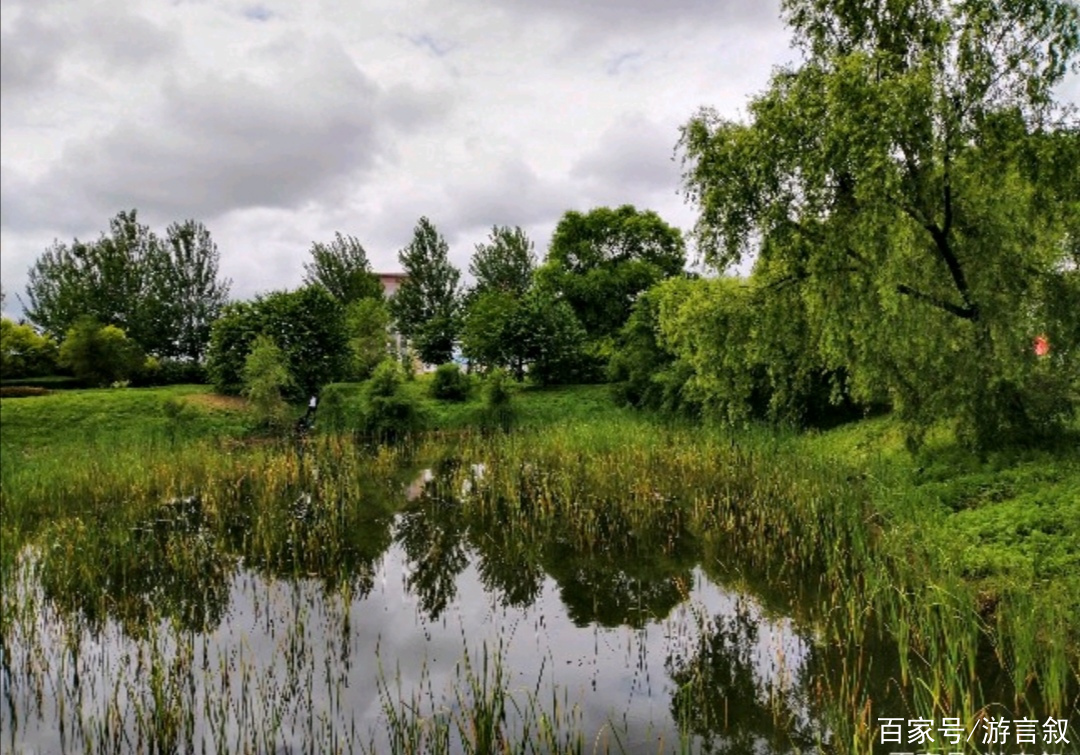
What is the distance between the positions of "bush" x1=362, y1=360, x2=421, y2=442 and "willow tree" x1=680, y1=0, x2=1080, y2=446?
1435 cm

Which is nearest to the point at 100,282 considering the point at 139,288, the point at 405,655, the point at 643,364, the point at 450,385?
the point at 139,288

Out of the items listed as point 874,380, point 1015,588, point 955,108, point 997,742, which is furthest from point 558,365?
point 997,742

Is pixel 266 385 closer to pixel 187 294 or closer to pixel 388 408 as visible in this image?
pixel 388 408

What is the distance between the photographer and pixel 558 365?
29375mm

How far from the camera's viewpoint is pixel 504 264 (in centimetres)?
3919

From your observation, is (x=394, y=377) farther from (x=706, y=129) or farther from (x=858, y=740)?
(x=858, y=740)

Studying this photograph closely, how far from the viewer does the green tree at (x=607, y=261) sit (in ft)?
110

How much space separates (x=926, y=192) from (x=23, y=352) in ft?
107

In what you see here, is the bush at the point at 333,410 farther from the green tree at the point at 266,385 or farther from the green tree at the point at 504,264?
the green tree at the point at 504,264

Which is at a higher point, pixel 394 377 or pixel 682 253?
pixel 682 253

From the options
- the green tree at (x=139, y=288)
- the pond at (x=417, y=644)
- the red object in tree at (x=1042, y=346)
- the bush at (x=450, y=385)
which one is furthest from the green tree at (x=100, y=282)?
the red object in tree at (x=1042, y=346)

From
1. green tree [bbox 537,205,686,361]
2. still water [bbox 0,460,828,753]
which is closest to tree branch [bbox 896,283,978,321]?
still water [bbox 0,460,828,753]

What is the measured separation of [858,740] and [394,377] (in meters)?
21.1

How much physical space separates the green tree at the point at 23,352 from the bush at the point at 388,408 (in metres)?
15.9
